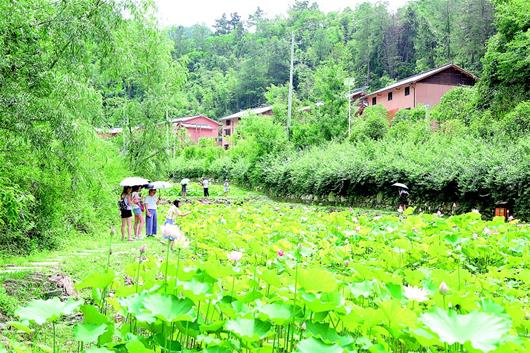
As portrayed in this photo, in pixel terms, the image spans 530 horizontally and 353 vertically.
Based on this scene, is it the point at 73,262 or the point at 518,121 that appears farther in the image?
the point at 518,121

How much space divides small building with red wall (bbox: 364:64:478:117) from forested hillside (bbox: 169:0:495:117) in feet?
10.5

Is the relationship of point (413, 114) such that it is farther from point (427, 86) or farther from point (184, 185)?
point (184, 185)

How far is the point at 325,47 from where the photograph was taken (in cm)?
6388

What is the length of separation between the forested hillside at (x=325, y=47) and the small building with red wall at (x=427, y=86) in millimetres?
3211

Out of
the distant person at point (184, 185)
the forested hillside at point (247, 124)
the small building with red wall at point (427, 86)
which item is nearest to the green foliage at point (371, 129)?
the forested hillside at point (247, 124)

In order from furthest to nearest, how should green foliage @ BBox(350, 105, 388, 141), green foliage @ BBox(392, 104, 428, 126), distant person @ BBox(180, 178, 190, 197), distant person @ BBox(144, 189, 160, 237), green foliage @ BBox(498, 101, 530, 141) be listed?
green foliage @ BBox(392, 104, 428, 126), green foliage @ BBox(350, 105, 388, 141), distant person @ BBox(180, 178, 190, 197), green foliage @ BBox(498, 101, 530, 141), distant person @ BBox(144, 189, 160, 237)

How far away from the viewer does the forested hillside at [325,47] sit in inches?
1561

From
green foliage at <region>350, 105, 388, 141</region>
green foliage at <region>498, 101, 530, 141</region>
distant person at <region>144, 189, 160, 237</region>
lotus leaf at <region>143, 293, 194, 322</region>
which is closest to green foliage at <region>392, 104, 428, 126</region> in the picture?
green foliage at <region>350, 105, 388, 141</region>

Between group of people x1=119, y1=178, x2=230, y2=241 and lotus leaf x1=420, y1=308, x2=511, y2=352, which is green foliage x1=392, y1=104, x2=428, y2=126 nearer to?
group of people x1=119, y1=178, x2=230, y2=241

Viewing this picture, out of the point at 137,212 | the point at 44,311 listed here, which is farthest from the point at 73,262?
the point at 44,311

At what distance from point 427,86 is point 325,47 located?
30473 mm

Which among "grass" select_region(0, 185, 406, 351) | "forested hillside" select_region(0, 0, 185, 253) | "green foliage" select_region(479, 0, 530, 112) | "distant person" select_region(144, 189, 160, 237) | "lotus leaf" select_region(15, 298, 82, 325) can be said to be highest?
"green foliage" select_region(479, 0, 530, 112)

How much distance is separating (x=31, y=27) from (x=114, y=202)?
483 cm

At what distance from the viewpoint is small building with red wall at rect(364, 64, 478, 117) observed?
114ft
